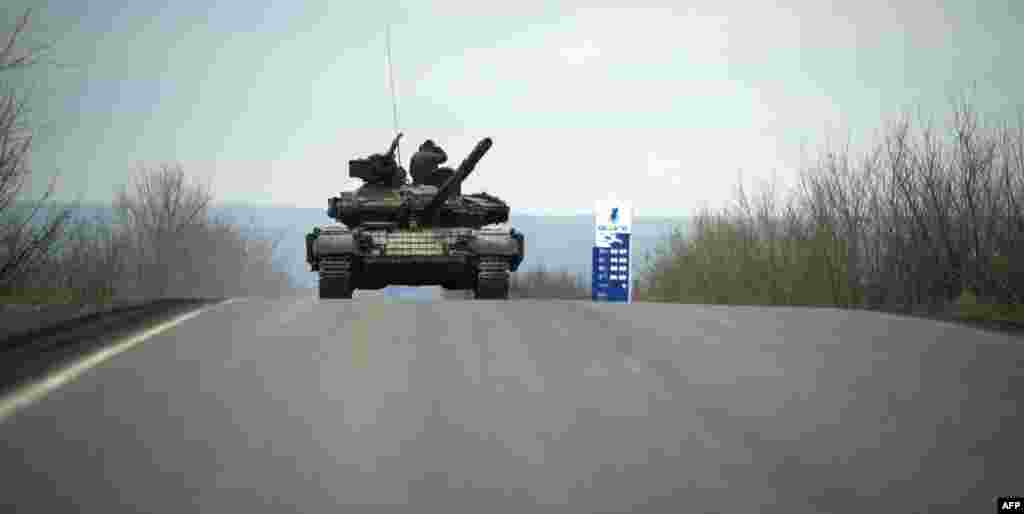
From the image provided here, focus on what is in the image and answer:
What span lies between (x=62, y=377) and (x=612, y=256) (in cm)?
1783

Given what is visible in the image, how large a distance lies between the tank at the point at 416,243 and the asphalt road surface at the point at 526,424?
722cm

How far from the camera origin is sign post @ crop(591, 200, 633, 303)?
921 inches

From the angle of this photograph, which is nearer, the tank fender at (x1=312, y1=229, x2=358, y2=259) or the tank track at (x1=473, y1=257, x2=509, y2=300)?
the tank fender at (x1=312, y1=229, x2=358, y2=259)

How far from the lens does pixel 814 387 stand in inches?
250

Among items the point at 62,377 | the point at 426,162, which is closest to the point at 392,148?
the point at 426,162

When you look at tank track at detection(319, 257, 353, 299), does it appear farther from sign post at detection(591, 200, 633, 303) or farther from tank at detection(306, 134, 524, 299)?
sign post at detection(591, 200, 633, 303)

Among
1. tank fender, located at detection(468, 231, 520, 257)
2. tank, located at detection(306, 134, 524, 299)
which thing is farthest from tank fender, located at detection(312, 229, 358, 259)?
tank fender, located at detection(468, 231, 520, 257)

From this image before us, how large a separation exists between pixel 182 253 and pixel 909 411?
130 feet

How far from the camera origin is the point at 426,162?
19.7 meters

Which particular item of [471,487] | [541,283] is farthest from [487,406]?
[541,283]

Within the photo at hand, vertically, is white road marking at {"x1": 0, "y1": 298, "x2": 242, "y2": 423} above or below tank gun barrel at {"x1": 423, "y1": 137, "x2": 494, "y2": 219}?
below

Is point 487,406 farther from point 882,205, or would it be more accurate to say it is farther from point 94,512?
point 882,205

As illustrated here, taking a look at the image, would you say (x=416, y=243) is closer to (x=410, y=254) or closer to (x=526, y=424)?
(x=410, y=254)

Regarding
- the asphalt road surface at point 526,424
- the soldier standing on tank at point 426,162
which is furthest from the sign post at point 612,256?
the asphalt road surface at point 526,424
